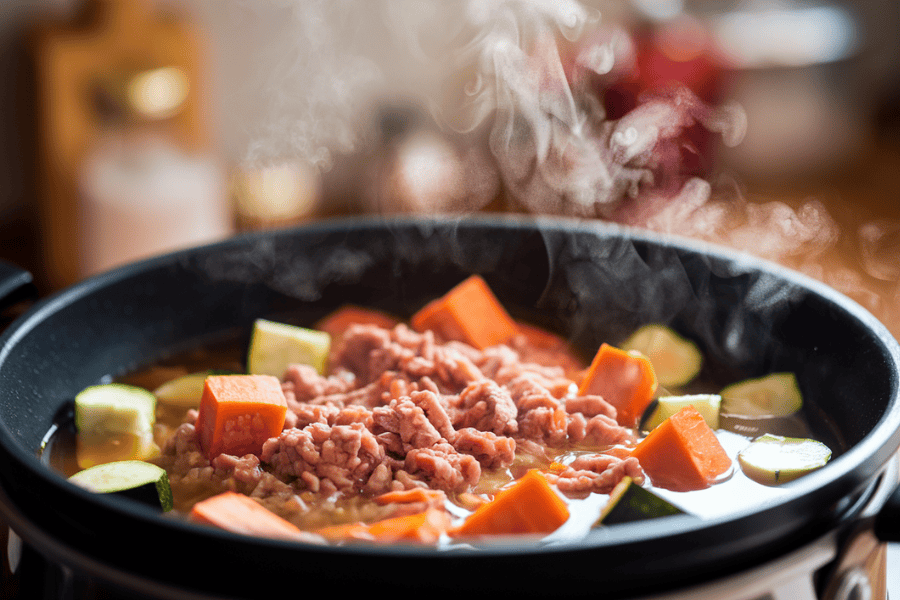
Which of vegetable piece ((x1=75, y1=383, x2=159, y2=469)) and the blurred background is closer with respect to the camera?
vegetable piece ((x1=75, y1=383, x2=159, y2=469))

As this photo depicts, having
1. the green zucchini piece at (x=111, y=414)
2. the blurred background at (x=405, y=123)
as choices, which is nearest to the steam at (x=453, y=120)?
the blurred background at (x=405, y=123)

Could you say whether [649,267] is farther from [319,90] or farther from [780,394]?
[319,90]

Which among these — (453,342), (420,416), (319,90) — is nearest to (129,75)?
(319,90)

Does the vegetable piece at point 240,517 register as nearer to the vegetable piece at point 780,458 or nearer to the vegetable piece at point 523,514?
the vegetable piece at point 523,514

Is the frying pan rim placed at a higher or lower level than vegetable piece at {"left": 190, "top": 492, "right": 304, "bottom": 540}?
higher

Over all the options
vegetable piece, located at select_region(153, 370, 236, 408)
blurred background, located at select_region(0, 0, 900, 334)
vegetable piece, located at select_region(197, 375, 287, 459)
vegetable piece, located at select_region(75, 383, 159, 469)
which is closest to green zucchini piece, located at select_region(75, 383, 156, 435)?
vegetable piece, located at select_region(75, 383, 159, 469)

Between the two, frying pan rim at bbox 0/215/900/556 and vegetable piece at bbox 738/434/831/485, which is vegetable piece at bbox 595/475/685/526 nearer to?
frying pan rim at bbox 0/215/900/556

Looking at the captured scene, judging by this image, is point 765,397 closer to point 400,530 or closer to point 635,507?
point 635,507

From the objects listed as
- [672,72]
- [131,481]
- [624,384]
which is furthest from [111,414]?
[672,72]
